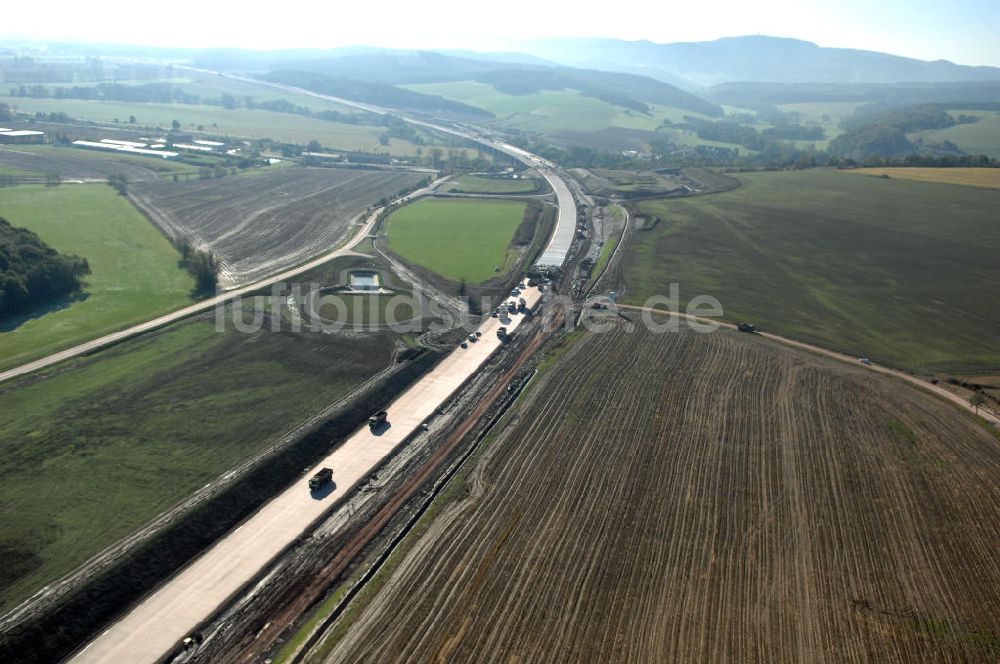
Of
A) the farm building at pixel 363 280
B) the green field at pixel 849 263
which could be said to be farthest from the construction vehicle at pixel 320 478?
the green field at pixel 849 263

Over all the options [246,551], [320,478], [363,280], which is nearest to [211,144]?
[363,280]

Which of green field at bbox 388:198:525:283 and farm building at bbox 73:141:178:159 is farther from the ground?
farm building at bbox 73:141:178:159

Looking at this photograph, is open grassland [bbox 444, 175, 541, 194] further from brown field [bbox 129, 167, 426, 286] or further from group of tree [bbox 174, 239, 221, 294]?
group of tree [bbox 174, 239, 221, 294]

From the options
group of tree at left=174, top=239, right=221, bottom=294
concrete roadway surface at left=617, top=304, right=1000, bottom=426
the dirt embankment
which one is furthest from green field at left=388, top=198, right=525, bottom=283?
the dirt embankment

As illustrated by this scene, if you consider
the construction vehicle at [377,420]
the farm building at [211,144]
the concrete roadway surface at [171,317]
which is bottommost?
the construction vehicle at [377,420]

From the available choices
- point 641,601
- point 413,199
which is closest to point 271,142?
A: point 413,199

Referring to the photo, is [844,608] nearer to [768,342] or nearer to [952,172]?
[768,342]

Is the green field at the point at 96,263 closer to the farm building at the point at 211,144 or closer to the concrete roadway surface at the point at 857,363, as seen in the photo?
the farm building at the point at 211,144
